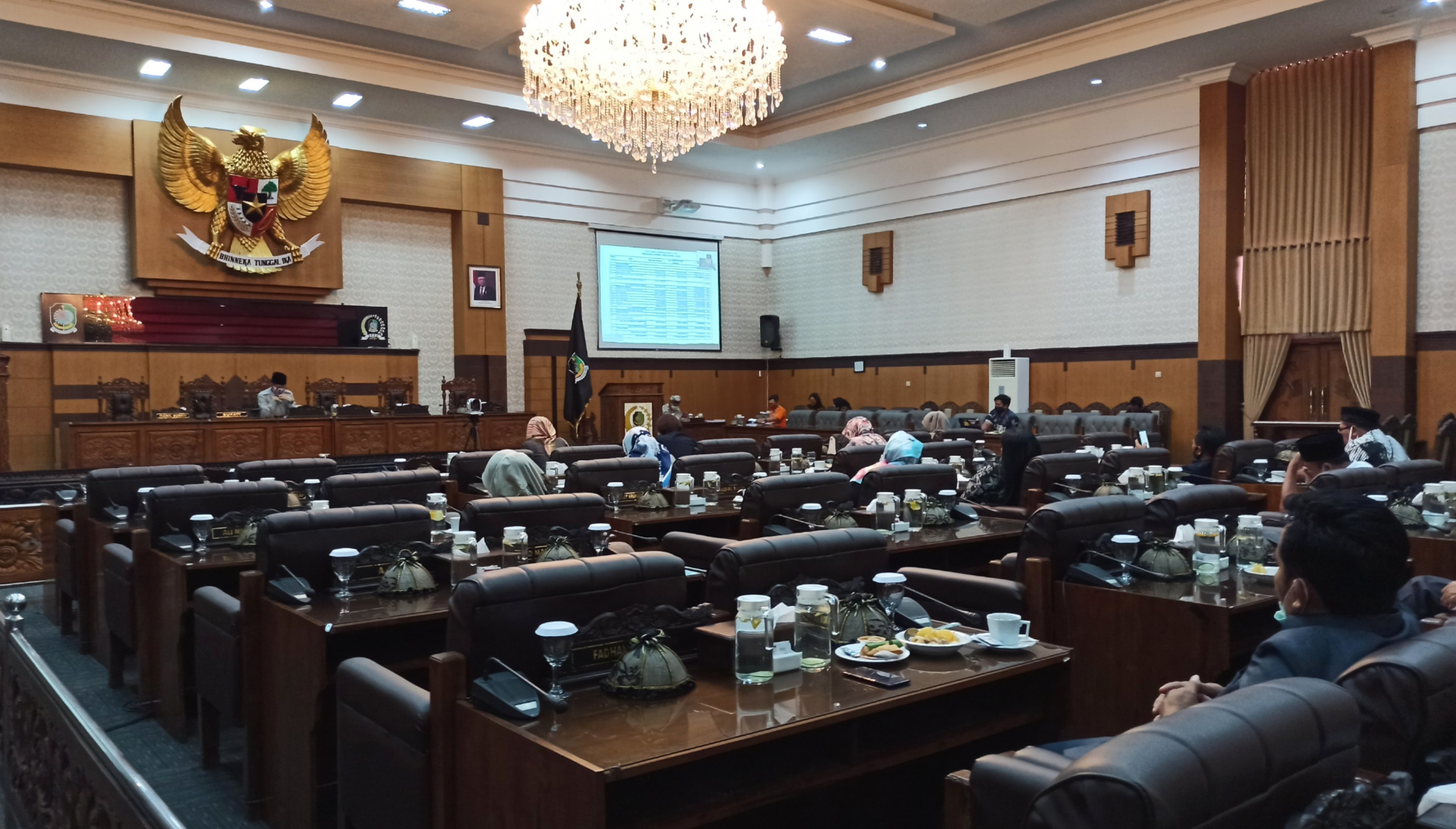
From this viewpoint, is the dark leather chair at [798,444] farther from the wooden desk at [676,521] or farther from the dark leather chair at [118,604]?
the dark leather chair at [118,604]

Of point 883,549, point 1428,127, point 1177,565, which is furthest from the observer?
point 1428,127

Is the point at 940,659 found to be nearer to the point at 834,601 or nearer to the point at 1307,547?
the point at 834,601

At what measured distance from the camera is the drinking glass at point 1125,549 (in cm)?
383

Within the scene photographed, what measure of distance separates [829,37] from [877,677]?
34.1 feet

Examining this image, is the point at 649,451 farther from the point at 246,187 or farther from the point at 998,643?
the point at 246,187

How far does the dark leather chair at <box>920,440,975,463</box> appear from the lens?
8188 mm

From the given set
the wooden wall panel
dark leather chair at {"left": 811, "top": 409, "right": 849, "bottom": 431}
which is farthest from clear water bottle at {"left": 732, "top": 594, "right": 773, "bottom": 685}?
dark leather chair at {"left": 811, "top": 409, "right": 849, "bottom": 431}

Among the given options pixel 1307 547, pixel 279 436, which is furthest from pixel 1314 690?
pixel 279 436

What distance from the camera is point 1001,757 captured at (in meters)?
1.87

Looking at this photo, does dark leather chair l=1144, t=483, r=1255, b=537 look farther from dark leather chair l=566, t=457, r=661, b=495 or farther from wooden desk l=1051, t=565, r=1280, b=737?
dark leather chair l=566, t=457, r=661, b=495

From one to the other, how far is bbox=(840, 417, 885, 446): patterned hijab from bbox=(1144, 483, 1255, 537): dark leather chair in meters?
4.58

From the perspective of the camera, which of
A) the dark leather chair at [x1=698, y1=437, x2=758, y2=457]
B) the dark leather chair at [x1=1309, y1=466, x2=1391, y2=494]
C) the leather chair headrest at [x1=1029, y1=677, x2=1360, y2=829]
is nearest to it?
the leather chair headrest at [x1=1029, y1=677, x2=1360, y2=829]

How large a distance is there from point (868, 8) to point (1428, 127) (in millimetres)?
5919

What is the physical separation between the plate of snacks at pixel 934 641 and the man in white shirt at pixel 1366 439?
5.23 metres
